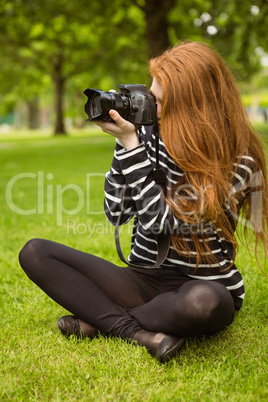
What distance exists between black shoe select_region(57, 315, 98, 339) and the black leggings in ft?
0.14

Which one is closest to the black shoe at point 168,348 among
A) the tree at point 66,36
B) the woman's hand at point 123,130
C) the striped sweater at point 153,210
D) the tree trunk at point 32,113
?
the striped sweater at point 153,210

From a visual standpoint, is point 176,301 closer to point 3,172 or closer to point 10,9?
point 3,172

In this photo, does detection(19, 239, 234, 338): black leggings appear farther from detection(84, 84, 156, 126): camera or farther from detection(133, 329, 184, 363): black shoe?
detection(84, 84, 156, 126): camera

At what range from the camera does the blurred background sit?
11555 mm

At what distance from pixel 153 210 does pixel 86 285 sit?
19.1 inches

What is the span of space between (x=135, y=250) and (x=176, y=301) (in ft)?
1.47

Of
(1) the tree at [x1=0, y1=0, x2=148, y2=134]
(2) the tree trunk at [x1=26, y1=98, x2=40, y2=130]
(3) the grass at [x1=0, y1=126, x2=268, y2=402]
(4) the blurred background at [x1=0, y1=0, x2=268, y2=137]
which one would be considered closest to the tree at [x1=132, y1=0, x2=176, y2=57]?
(4) the blurred background at [x1=0, y1=0, x2=268, y2=137]

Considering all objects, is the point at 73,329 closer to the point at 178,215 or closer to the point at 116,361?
the point at 116,361

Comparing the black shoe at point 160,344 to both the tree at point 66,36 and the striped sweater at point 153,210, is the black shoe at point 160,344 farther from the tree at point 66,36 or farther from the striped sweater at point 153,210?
the tree at point 66,36

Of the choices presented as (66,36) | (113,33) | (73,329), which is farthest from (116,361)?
(66,36)

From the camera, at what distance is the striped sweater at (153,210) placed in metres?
2.02

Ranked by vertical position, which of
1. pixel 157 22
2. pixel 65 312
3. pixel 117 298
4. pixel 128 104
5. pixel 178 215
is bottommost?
pixel 65 312

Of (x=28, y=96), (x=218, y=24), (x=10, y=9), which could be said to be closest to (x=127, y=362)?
(x=10, y=9)

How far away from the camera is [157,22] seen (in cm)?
1137
